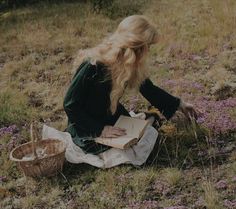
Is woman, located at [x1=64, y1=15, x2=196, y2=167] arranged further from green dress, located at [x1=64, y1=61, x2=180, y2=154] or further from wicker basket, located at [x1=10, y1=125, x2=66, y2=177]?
wicker basket, located at [x1=10, y1=125, x2=66, y2=177]

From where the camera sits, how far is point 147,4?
14.9m

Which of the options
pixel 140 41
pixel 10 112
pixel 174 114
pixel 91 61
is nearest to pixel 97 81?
pixel 91 61

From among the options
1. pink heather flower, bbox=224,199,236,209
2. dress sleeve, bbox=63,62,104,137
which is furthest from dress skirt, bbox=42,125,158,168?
pink heather flower, bbox=224,199,236,209

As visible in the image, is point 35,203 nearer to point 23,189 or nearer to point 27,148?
point 23,189

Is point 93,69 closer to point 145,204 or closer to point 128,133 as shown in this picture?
point 128,133

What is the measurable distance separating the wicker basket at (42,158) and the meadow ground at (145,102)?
0.13 m

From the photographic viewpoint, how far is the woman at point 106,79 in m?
5.88

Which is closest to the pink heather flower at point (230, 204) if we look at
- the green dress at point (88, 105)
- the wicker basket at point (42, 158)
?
the green dress at point (88, 105)

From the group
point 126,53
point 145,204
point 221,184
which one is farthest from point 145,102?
point 145,204

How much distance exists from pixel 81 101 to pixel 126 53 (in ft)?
2.54

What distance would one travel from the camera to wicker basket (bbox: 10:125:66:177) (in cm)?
593

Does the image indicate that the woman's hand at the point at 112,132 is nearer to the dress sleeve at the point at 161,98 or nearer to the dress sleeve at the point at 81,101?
the dress sleeve at the point at 81,101

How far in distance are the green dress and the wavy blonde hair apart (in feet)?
0.36

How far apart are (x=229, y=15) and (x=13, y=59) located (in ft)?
14.5
